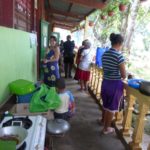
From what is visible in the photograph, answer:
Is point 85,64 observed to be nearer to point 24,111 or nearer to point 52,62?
point 52,62

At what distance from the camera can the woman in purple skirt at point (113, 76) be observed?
2818 mm

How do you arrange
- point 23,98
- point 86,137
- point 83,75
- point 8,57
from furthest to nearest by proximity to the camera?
1. point 83,75
2. point 86,137
3. point 23,98
4. point 8,57

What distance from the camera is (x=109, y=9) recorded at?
7238mm

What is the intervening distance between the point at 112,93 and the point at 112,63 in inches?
16.1

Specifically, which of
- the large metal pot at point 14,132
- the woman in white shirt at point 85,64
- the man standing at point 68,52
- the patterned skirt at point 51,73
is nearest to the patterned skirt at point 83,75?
the woman in white shirt at point 85,64

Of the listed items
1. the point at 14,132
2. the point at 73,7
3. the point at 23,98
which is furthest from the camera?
the point at 73,7

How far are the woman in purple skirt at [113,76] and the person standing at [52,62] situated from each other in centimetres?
150

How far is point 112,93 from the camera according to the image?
2.99 meters

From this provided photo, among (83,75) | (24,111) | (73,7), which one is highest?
(73,7)

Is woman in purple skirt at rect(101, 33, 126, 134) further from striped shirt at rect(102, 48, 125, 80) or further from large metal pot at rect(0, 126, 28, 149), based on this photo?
large metal pot at rect(0, 126, 28, 149)

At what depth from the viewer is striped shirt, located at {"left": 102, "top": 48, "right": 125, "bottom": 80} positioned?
2.80 meters

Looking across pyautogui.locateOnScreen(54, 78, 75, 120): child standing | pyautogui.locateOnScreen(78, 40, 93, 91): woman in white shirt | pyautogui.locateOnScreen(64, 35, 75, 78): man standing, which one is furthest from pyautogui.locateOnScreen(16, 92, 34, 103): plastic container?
pyautogui.locateOnScreen(64, 35, 75, 78): man standing

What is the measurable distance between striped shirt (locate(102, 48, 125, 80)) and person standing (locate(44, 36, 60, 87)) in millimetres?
1523

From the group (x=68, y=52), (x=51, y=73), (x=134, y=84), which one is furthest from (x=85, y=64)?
(x=134, y=84)
